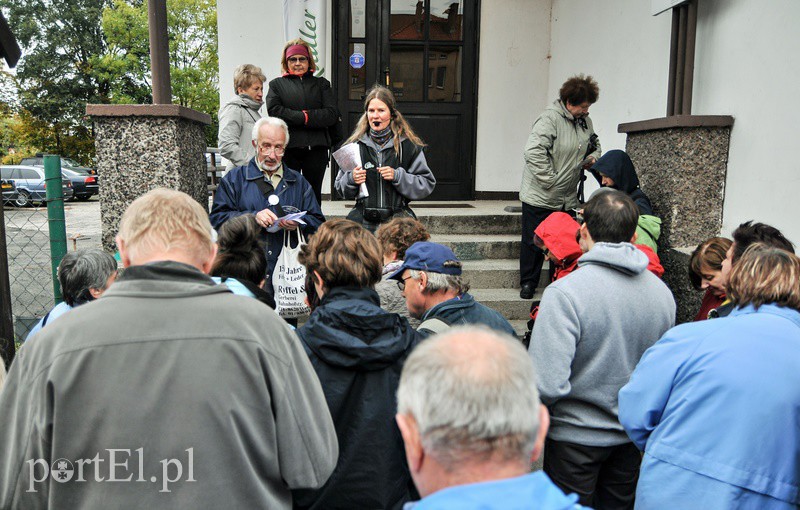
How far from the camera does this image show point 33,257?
11688 mm

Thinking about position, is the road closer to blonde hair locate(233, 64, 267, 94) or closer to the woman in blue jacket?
blonde hair locate(233, 64, 267, 94)

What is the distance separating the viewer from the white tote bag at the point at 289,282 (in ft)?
13.2

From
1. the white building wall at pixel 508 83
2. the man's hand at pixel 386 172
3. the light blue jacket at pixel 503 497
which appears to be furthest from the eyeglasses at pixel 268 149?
the white building wall at pixel 508 83

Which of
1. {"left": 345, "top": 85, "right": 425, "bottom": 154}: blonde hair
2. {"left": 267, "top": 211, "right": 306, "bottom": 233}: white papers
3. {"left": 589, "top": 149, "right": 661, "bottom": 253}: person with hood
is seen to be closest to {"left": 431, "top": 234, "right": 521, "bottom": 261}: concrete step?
{"left": 589, "top": 149, "right": 661, "bottom": 253}: person with hood

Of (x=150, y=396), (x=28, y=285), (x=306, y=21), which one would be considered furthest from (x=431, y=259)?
(x=28, y=285)

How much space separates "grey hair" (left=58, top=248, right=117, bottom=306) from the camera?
113 inches

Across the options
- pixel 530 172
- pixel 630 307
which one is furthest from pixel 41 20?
pixel 630 307

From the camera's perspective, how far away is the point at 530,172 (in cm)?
538

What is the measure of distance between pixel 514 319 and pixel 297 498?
358 cm

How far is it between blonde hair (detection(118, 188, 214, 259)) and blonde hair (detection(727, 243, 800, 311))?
1645 millimetres

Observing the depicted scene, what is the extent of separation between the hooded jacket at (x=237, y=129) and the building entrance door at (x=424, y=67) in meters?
2.93

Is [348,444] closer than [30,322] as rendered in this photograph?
Yes

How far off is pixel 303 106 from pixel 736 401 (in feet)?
13.0

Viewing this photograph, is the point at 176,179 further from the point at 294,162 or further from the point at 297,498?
the point at 297,498
